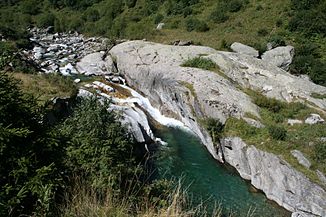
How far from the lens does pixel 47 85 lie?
23.1 meters

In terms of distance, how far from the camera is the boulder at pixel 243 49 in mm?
34219

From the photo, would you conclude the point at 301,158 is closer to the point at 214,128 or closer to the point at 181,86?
the point at 214,128

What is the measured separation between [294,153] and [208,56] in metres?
12.9

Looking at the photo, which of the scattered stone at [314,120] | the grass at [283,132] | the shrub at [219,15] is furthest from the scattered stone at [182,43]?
the scattered stone at [314,120]

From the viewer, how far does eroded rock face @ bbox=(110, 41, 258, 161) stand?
23.1 m

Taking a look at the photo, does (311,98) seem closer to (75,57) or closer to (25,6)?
(75,57)

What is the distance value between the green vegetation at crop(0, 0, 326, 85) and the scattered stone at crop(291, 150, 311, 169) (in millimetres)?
14000

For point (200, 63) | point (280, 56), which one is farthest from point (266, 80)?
point (280, 56)

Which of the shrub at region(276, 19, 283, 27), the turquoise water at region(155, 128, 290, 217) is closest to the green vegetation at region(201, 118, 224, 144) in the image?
the turquoise water at region(155, 128, 290, 217)

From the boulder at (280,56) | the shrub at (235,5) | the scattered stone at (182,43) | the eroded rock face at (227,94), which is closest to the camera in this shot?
the eroded rock face at (227,94)

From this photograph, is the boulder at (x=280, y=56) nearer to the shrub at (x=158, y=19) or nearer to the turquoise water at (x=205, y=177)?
the turquoise water at (x=205, y=177)

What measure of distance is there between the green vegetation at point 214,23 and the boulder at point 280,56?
1.96 feet

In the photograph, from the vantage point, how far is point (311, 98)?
2452 centimetres

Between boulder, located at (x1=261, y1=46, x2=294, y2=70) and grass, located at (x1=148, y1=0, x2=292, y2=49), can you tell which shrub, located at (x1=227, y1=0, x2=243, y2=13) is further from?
boulder, located at (x1=261, y1=46, x2=294, y2=70)
